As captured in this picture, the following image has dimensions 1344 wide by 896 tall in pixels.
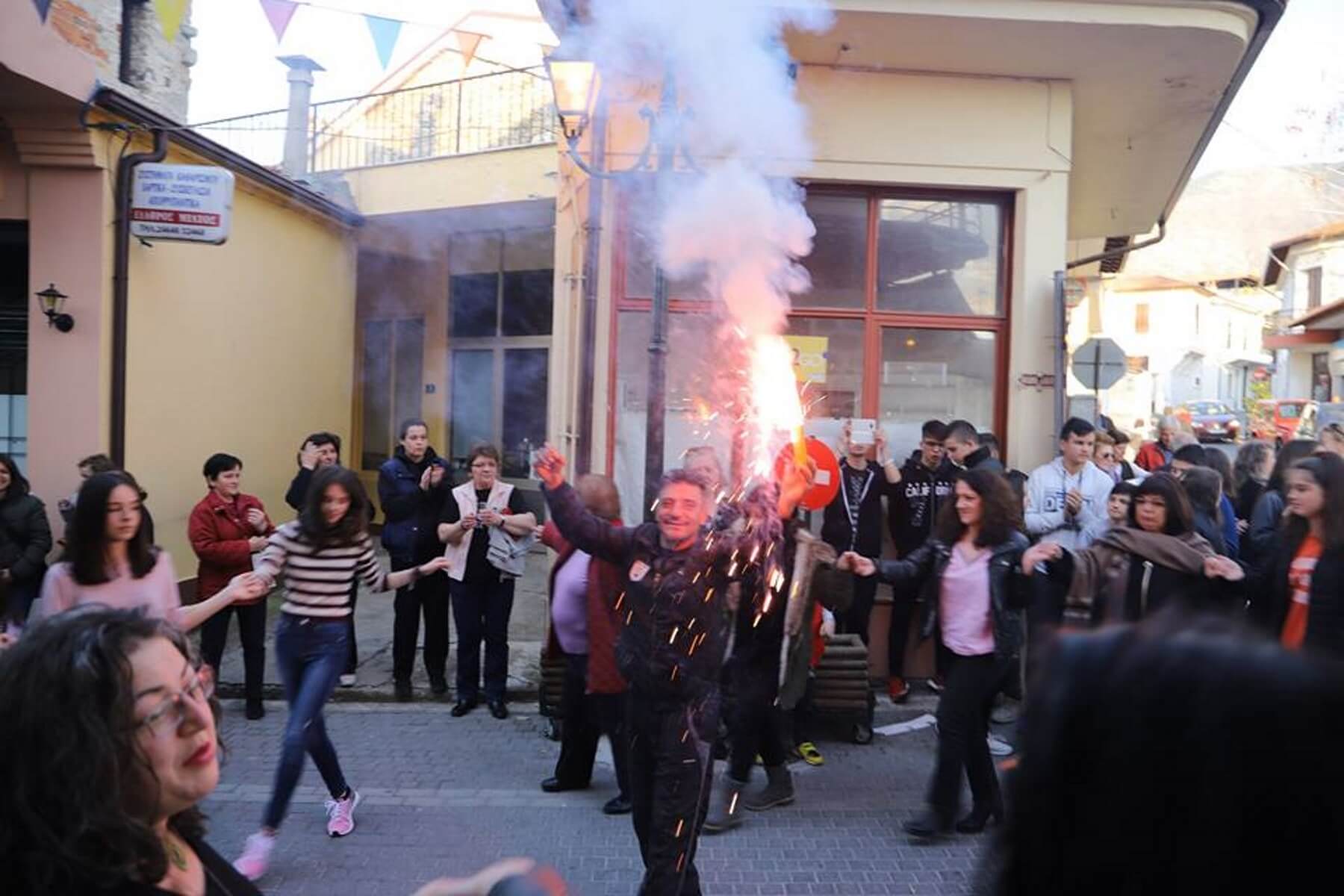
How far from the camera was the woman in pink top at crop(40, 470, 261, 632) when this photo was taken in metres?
3.75

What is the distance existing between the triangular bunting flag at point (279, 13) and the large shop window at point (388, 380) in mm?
4748

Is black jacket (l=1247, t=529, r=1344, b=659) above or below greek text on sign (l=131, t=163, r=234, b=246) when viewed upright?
below

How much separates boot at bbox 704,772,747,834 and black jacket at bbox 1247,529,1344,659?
8.10ft

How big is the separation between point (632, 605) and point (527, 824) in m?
1.54

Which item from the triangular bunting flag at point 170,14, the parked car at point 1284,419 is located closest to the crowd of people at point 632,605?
the triangular bunting flag at point 170,14

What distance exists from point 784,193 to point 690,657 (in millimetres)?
4539

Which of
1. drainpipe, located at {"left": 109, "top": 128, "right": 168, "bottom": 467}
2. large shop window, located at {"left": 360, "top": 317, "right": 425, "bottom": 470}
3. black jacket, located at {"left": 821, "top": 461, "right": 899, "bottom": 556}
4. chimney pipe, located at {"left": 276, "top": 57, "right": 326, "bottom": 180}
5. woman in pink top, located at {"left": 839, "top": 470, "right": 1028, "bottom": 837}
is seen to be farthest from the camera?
large shop window, located at {"left": 360, "top": 317, "right": 425, "bottom": 470}

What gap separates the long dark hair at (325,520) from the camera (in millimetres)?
4320

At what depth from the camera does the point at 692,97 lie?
20.4 feet

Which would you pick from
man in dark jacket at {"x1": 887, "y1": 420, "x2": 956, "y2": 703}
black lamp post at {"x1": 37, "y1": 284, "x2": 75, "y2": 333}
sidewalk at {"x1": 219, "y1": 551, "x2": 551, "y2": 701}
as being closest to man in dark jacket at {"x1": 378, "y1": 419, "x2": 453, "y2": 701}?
sidewalk at {"x1": 219, "y1": 551, "x2": 551, "y2": 701}

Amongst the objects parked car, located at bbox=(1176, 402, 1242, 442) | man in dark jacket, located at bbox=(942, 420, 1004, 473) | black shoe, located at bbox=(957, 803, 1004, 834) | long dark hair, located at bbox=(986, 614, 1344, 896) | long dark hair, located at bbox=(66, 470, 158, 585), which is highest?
parked car, located at bbox=(1176, 402, 1242, 442)

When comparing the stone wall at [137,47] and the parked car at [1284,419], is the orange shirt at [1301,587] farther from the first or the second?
the parked car at [1284,419]

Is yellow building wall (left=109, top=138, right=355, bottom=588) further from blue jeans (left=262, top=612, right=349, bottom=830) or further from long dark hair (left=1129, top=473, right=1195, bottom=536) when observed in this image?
long dark hair (left=1129, top=473, right=1195, bottom=536)

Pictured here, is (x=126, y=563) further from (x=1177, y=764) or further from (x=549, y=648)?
(x=1177, y=764)
